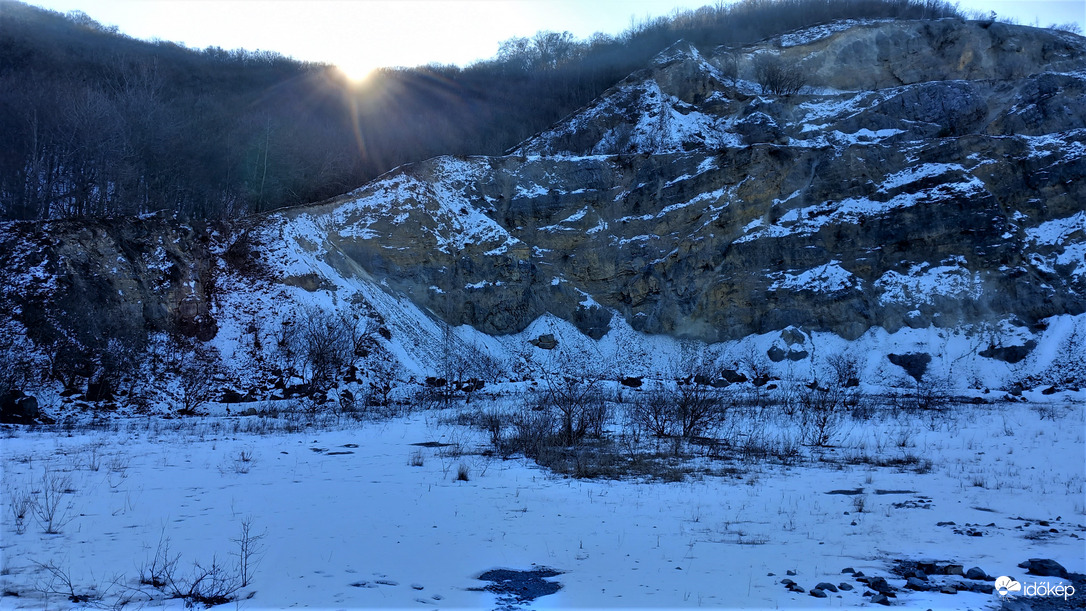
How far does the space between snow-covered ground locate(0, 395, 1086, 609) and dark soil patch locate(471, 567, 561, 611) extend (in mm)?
87

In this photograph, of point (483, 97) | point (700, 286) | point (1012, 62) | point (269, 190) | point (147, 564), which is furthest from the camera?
point (483, 97)

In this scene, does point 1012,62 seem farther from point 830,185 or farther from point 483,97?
point 483,97

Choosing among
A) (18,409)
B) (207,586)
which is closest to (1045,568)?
(207,586)

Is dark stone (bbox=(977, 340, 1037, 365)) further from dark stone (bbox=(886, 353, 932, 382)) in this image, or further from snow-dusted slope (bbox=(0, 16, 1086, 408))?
dark stone (bbox=(886, 353, 932, 382))

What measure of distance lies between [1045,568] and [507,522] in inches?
167

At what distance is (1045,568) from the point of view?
4855 mm

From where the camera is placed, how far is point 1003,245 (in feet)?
107

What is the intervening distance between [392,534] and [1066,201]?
39.0m

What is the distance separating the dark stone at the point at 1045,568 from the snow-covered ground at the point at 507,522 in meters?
0.11

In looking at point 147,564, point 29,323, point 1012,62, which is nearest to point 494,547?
point 147,564

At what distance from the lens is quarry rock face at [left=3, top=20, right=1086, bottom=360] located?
104 ft

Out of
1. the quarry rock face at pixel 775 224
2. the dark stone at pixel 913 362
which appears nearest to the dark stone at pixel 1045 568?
the dark stone at pixel 913 362

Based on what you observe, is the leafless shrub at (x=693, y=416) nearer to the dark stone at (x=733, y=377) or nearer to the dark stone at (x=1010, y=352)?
the dark stone at (x=733, y=377)

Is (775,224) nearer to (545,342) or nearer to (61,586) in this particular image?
(545,342)
